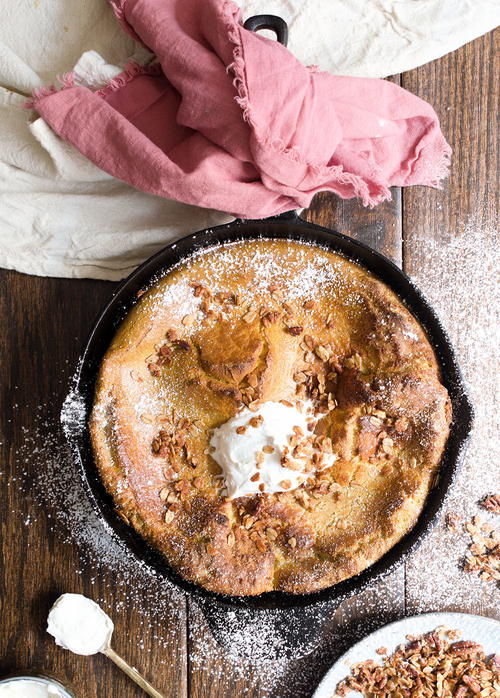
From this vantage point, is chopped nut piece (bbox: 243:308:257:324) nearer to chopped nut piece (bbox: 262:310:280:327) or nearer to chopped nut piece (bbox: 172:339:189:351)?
chopped nut piece (bbox: 262:310:280:327)

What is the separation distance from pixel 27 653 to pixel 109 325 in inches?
34.5

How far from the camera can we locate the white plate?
162 centimetres

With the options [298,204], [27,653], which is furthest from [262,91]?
[27,653]

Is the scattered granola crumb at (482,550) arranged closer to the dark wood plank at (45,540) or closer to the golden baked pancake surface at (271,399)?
the golden baked pancake surface at (271,399)

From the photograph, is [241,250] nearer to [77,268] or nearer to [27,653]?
[77,268]

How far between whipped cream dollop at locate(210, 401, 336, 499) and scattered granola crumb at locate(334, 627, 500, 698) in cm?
58

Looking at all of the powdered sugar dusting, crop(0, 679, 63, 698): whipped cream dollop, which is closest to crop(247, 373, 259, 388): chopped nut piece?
the powdered sugar dusting

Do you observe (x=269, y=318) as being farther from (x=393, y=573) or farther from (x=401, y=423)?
(x=393, y=573)

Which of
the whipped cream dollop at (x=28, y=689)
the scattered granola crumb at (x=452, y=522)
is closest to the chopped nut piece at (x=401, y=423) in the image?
the scattered granola crumb at (x=452, y=522)

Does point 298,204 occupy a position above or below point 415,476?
above

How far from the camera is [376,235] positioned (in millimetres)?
1674

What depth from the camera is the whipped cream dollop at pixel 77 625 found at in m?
1.57

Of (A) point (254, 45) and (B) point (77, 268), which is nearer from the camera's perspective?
(A) point (254, 45)

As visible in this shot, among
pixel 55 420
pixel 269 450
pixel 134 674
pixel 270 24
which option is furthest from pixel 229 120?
pixel 134 674
